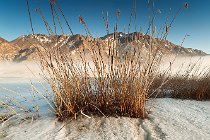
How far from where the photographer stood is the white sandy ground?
1339 mm

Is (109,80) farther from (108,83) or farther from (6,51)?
(6,51)

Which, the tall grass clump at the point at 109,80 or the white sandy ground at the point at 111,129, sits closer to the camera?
the white sandy ground at the point at 111,129

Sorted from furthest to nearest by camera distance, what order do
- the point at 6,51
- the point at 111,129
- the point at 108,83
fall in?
the point at 6,51, the point at 108,83, the point at 111,129

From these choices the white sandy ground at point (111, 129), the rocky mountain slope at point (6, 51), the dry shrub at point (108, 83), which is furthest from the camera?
the rocky mountain slope at point (6, 51)

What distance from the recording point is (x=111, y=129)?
4.70 feet

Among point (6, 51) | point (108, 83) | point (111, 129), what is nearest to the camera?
point (111, 129)

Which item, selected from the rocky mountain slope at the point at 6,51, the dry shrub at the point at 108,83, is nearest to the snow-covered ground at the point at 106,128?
the dry shrub at the point at 108,83

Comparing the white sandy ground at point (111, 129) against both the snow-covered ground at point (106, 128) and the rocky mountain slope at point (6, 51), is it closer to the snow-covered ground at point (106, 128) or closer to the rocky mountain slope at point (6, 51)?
the snow-covered ground at point (106, 128)

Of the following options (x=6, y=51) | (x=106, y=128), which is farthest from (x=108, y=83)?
(x=6, y=51)

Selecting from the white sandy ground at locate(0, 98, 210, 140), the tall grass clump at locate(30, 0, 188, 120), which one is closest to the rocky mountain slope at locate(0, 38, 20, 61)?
the tall grass clump at locate(30, 0, 188, 120)

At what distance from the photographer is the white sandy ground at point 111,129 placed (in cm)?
134

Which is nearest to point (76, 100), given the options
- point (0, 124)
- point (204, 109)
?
point (0, 124)

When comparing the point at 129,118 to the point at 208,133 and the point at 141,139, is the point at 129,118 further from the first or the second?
the point at 208,133

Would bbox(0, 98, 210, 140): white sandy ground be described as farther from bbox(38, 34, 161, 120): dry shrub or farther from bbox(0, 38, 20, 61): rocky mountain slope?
bbox(0, 38, 20, 61): rocky mountain slope
